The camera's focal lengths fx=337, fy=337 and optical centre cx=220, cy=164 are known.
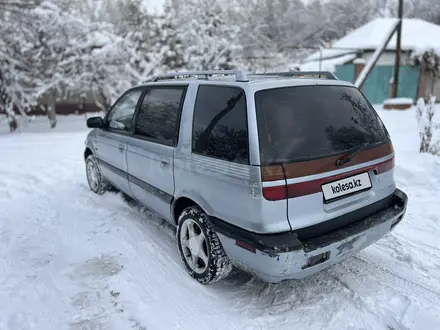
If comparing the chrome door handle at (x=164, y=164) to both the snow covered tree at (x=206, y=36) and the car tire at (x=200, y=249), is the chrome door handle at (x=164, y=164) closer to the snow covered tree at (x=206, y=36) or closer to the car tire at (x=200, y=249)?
the car tire at (x=200, y=249)

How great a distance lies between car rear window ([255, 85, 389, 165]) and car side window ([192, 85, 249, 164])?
14 centimetres

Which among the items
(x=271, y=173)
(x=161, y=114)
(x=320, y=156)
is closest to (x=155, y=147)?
(x=161, y=114)

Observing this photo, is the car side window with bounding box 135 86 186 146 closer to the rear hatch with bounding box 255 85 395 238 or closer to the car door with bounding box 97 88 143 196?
the car door with bounding box 97 88 143 196

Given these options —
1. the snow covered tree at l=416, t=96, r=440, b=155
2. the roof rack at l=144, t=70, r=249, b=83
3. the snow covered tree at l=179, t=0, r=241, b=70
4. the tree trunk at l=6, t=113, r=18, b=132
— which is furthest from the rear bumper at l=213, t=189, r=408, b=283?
the snow covered tree at l=179, t=0, r=241, b=70

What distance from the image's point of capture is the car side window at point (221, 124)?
2.51 metres

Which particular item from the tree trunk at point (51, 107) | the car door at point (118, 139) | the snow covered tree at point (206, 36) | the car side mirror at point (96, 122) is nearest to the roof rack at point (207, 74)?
the car door at point (118, 139)

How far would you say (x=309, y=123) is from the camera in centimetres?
259

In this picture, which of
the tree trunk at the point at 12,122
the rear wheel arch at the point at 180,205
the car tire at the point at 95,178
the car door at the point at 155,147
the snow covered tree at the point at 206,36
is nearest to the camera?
the rear wheel arch at the point at 180,205

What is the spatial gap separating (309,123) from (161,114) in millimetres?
1631

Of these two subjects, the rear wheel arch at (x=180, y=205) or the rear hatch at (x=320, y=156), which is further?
the rear wheel arch at (x=180, y=205)

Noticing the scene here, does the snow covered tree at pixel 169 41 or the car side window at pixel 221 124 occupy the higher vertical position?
the snow covered tree at pixel 169 41

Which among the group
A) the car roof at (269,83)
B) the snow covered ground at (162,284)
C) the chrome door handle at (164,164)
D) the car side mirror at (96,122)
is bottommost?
the snow covered ground at (162,284)

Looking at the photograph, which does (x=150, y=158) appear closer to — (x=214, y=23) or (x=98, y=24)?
(x=98, y=24)

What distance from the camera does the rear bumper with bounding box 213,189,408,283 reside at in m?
2.33
